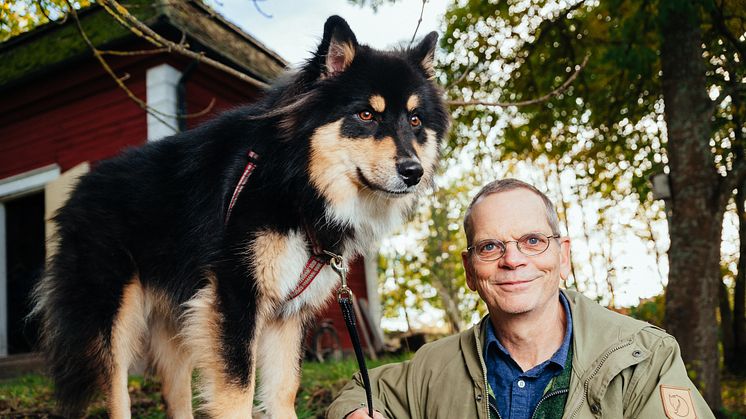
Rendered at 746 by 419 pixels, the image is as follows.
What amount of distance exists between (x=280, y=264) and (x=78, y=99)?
7.79 m

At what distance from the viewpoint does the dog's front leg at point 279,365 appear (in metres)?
3.16

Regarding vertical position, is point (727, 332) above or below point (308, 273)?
below

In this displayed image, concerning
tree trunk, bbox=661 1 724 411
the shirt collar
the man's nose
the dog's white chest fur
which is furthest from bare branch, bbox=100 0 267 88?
tree trunk, bbox=661 1 724 411

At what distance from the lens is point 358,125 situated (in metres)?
3.05

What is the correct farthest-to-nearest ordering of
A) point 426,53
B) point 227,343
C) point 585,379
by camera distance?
point 426,53 < point 227,343 < point 585,379

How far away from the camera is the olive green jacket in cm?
211

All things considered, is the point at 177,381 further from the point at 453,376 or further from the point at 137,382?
the point at 137,382

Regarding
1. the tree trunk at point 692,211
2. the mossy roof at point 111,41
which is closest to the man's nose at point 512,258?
the tree trunk at point 692,211

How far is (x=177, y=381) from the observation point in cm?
376

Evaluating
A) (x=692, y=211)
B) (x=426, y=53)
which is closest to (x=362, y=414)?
(x=426, y=53)

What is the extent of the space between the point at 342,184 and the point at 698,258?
573 centimetres

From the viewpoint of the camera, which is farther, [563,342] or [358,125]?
[358,125]

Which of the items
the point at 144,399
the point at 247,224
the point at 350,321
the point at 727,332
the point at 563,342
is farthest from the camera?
the point at 727,332

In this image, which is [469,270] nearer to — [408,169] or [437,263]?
[408,169]
